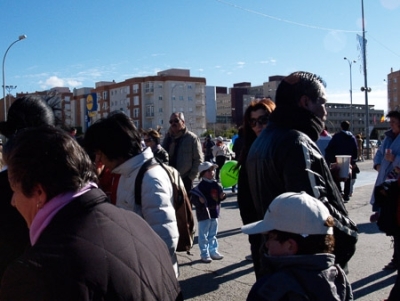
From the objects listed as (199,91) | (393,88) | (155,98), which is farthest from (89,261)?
(393,88)

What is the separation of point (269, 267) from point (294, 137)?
2.72ft

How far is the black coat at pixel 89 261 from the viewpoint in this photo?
1.46 meters

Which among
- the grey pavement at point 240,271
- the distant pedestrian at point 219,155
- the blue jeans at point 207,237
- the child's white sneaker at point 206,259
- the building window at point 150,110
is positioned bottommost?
the grey pavement at point 240,271

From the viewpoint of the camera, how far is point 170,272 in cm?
192

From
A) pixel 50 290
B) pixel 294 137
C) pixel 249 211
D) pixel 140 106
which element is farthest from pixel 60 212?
pixel 140 106

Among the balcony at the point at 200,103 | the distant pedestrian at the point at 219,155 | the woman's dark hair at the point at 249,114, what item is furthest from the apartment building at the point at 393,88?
the woman's dark hair at the point at 249,114

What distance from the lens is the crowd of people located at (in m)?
1.53

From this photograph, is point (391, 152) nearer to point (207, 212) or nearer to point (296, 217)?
point (207, 212)

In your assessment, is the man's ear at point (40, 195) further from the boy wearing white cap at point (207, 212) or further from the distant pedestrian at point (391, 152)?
the distant pedestrian at point (391, 152)

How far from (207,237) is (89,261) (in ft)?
17.9

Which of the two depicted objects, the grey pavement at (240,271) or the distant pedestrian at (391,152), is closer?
the grey pavement at (240,271)

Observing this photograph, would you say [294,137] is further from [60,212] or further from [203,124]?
[203,124]

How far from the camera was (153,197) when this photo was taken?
3.03 meters

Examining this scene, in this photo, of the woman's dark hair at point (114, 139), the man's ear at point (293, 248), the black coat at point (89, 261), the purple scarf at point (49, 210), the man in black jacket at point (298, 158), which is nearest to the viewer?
the black coat at point (89, 261)
